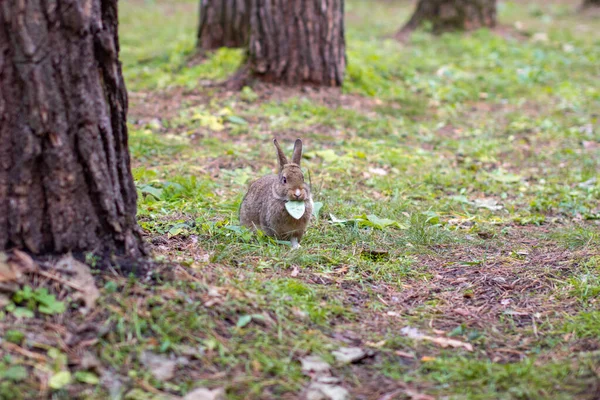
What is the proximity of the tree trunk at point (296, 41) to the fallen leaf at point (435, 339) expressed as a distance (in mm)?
5398

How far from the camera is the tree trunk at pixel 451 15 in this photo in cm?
1309

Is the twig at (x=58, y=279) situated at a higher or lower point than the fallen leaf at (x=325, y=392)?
higher

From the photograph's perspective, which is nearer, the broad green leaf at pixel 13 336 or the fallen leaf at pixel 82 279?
the broad green leaf at pixel 13 336

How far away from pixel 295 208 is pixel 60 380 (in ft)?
7.30

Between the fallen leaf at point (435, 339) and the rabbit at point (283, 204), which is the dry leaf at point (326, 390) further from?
the rabbit at point (283, 204)

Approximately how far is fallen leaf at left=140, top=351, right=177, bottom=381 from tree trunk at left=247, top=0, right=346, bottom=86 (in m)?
5.90

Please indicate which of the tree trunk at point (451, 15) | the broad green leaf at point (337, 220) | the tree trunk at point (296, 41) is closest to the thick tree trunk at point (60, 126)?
the broad green leaf at point (337, 220)

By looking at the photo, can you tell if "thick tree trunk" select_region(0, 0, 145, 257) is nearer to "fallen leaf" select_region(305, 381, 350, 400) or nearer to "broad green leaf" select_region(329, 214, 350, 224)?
"fallen leaf" select_region(305, 381, 350, 400)

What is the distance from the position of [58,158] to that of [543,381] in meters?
2.33

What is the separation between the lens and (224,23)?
965 centimetres

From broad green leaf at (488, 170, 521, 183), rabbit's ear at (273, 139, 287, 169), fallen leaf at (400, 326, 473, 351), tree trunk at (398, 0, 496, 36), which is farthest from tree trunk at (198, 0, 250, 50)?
fallen leaf at (400, 326, 473, 351)

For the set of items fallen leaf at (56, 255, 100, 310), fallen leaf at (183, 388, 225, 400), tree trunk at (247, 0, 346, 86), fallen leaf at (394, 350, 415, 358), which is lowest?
fallen leaf at (394, 350, 415, 358)

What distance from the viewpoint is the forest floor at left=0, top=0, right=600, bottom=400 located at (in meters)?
3.05

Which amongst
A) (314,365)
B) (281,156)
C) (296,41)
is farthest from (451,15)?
Result: (314,365)
